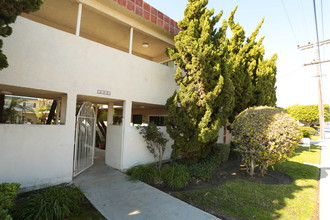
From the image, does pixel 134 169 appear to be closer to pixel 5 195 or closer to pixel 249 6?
pixel 5 195

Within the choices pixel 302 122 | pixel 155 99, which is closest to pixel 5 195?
pixel 155 99

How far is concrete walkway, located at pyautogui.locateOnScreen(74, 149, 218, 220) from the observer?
13.0 feet

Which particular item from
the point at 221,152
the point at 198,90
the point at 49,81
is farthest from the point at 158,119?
Answer: the point at 49,81

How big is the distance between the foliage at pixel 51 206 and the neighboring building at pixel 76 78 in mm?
1326

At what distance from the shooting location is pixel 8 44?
461 cm

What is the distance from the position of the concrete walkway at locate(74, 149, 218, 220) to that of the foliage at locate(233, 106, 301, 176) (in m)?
3.74

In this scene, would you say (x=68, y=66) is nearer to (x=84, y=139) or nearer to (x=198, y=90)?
(x=84, y=139)

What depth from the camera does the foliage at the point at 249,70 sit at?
9.56 m

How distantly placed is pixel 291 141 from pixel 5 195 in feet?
27.8

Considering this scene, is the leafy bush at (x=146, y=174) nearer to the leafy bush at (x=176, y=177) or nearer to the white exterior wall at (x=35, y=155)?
the leafy bush at (x=176, y=177)

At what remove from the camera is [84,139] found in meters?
7.09

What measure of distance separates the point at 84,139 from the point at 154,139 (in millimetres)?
2983

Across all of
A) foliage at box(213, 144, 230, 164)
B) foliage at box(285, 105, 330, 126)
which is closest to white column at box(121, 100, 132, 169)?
foliage at box(213, 144, 230, 164)

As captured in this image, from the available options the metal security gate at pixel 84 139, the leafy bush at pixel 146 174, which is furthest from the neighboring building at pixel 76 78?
the leafy bush at pixel 146 174
